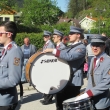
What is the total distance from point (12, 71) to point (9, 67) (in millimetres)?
55

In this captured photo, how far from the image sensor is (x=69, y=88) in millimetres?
4570

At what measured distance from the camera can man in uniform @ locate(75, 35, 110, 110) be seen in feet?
10.8

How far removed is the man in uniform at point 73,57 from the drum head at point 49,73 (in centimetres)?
9

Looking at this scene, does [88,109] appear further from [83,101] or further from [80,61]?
[80,61]

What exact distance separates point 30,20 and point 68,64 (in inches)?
2534

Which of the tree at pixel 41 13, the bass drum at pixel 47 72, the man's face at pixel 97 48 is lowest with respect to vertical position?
the bass drum at pixel 47 72

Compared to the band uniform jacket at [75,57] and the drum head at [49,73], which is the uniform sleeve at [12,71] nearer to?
the band uniform jacket at [75,57]

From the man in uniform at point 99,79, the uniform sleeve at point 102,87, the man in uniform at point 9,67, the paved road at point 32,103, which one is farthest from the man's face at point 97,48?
the paved road at point 32,103

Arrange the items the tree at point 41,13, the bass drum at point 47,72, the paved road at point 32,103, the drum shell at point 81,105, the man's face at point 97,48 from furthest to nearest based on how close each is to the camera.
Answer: the tree at point 41,13, the paved road at point 32,103, the bass drum at point 47,72, the man's face at point 97,48, the drum shell at point 81,105

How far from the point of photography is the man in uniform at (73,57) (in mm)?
4166

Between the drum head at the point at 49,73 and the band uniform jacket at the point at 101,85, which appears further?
the drum head at the point at 49,73

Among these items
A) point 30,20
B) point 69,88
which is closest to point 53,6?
point 30,20

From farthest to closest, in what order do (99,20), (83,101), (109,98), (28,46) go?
(99,20) < (28,46) < (109,98) < (83,101)

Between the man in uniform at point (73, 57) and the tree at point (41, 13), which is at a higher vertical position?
the tree at point (41, 13)
